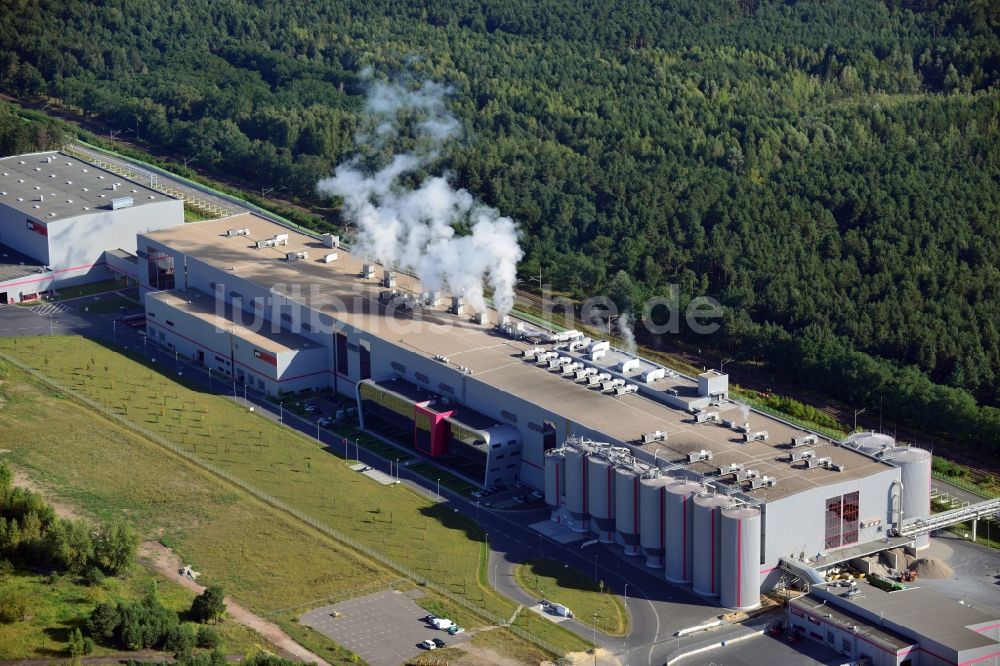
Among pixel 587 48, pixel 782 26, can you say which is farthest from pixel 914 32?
pixel 587 48

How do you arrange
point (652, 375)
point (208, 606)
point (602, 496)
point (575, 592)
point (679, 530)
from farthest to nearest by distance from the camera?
point (652, 375), point (602, 496), point (679, 530), point (575, 592), point (208, 606)

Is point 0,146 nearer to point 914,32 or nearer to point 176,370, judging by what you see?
point 176,370

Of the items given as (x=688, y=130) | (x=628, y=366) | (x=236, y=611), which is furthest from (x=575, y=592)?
(x=688, y=130)

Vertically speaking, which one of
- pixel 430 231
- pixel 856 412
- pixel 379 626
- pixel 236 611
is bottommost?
pixel 379 626

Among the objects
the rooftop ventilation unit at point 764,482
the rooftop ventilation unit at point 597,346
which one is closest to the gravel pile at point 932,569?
the rooftop ventilation unit at point 764,482

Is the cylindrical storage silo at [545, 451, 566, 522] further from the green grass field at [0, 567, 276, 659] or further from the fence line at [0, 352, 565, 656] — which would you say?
the green grass field at [0, 567, 276, 659]

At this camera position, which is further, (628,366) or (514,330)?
(514,330)

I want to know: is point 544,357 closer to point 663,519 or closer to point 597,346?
point 597,346
